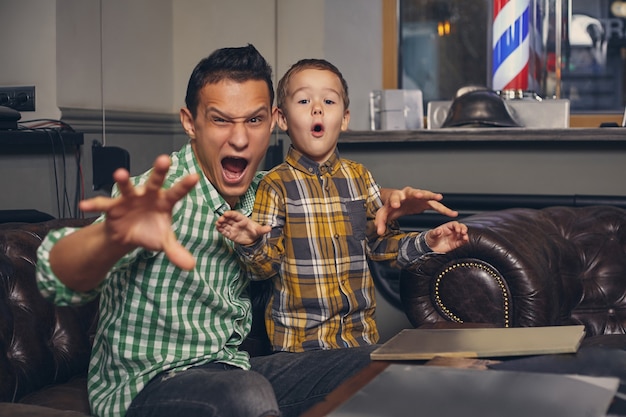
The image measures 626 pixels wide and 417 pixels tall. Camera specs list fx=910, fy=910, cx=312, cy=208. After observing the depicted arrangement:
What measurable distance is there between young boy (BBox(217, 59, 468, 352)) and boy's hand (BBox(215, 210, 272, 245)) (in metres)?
0.21

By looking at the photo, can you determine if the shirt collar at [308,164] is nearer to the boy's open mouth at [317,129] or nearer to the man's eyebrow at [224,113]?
the boy's open mouth at [317,129]

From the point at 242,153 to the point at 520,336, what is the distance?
0.62 metres

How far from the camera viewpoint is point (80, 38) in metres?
3.22

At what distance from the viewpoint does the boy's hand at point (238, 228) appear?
5.33ft

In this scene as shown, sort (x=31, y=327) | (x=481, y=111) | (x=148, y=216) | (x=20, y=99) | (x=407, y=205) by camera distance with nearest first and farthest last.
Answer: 1. (x=148, y=216)
2. (x=407, y=205)
3. (x=31, y=327)
4. (x=20, y=99)
5. (x=481, y=111)

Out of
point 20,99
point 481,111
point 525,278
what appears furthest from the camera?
point 481,111

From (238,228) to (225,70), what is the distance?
1.07 ft

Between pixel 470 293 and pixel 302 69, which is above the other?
pixel 302 69

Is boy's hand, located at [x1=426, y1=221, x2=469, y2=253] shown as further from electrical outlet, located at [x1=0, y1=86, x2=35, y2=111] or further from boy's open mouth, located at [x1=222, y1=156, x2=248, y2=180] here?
electrical outlet, located at [x1=0, y1=86, x2=35, y2=111]

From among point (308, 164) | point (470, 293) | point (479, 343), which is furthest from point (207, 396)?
point (470, 293)

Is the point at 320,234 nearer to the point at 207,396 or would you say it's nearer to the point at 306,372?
the point at 306,372

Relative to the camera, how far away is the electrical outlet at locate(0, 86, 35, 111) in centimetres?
308

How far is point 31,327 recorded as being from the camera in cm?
199

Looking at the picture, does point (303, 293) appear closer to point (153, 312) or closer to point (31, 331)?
point (153, 312)
